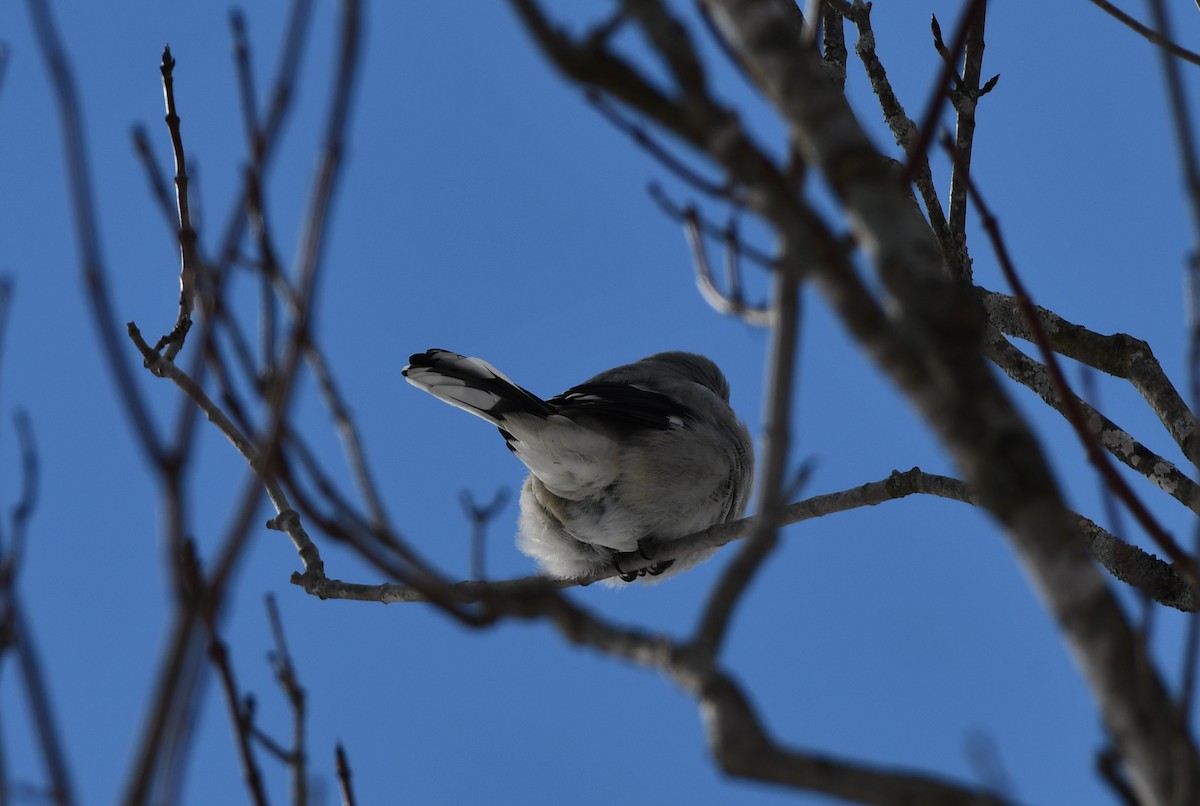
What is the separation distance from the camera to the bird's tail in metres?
4.40

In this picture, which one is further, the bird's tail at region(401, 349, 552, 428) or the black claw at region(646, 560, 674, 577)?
the black claw at region(646, 560, 674, 577)

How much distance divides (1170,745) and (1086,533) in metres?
2.89

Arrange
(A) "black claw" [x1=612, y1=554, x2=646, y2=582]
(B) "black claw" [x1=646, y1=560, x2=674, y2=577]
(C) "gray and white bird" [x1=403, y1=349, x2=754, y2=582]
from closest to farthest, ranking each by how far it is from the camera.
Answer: (C) "gray and white bird" [x1=403, y1=349, x2=754, y2=582] → (B) "black claw" [x1=646, y1=560, x2=674, y2=577] → (A) "black claw" [x1=612, y1=554, x2=646, y2=582]

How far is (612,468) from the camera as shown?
499 centimetres

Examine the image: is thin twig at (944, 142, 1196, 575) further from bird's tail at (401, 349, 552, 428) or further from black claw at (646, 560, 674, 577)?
black claw at (646, 560, 674, 577)

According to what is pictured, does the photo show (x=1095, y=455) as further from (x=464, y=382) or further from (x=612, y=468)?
(x=612, y=468)

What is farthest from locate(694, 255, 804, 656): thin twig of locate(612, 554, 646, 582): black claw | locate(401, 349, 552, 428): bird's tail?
locate(612, 554, 646, 582): black claw

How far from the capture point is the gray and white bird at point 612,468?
481cm

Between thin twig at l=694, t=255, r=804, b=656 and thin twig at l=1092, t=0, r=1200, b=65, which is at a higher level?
thin twig at l=1092, t=0, r=1200, b=65

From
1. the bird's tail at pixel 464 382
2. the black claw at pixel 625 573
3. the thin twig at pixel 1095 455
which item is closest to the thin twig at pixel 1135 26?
the thin twig at pixel 1095 455

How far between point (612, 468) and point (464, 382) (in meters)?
0.89

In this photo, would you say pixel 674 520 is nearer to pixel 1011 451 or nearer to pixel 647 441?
pixel 647 441

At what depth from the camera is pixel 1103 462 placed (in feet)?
4.60

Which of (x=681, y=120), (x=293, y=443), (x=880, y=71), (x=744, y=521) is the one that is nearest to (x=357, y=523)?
(x=293, y=443)
